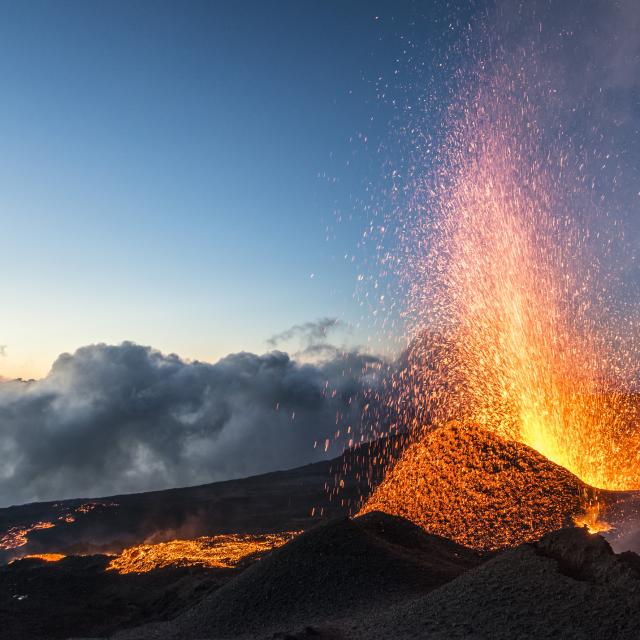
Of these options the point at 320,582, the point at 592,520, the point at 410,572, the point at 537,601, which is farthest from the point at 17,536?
the point at 537,601

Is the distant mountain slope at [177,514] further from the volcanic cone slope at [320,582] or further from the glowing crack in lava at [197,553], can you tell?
the volcanic cone slope at [320,582]

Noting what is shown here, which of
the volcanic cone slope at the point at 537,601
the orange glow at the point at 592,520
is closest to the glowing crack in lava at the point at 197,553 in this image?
the orange glow at the point at 592,520

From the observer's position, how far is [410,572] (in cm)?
1669

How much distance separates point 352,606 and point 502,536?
8.60 m

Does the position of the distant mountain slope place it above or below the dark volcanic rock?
below

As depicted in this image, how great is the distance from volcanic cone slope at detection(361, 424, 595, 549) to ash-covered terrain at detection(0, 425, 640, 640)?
6 cm

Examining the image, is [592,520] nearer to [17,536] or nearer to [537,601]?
[537,601]

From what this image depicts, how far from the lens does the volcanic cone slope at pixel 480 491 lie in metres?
21.3

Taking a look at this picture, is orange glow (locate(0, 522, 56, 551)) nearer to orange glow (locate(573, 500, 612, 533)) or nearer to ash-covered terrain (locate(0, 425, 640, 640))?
ash-covered terrain (locate(0, 425, 640, 640))

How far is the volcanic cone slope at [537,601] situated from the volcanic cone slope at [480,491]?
7.98m

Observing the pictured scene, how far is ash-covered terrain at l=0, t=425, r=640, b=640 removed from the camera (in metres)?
11.4

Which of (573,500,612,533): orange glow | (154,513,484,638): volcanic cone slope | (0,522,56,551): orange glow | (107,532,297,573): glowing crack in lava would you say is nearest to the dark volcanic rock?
(154,513,484,638): volcanic cone slope

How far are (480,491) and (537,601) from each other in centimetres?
1236

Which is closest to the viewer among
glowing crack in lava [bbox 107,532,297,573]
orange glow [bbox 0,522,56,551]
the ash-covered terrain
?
the ash-covered terrain
